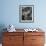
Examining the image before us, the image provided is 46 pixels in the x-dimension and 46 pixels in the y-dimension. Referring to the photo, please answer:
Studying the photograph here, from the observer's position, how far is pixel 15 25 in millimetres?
3988

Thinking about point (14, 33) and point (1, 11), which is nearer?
point (14, 33)

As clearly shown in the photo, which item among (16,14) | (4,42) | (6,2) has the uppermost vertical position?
(6,2)

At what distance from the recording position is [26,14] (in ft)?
13.0

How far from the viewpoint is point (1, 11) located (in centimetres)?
395

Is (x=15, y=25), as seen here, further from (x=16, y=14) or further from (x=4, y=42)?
(x=4, y=42)

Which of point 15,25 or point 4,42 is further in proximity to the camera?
point 15,25

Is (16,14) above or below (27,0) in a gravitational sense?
below

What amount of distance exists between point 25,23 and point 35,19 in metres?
0.34

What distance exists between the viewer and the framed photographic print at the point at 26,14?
394cm

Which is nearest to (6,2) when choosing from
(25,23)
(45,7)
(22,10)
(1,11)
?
(1,11)

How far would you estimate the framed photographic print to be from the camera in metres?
3.94

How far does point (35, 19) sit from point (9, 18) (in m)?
0.83

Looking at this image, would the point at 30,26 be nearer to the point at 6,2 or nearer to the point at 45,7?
the point at 45,7

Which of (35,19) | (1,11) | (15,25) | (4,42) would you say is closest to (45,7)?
(35,19)
